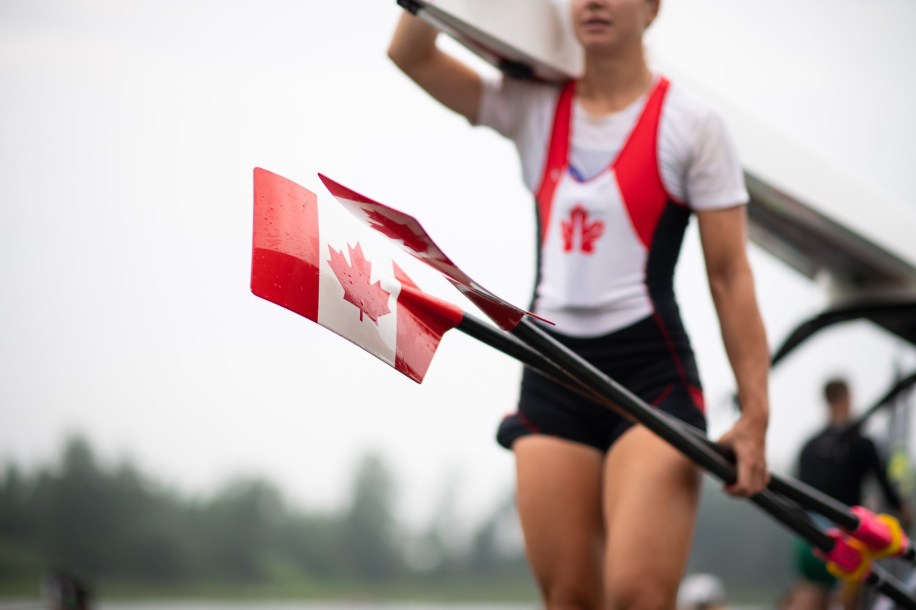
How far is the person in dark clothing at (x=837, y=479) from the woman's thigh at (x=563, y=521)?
10.4 feet

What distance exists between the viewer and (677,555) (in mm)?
1787

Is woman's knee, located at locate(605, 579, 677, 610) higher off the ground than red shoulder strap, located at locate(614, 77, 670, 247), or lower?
lower

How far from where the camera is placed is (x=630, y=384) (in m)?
2.00

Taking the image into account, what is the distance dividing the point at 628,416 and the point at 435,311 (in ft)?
1.39

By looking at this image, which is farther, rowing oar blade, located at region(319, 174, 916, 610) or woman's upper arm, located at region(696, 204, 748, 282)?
woman's upper arm, located at region(696, 204, 748, 282)

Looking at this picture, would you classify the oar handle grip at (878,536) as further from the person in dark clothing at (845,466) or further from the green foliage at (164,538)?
the green foliage at (164,538)

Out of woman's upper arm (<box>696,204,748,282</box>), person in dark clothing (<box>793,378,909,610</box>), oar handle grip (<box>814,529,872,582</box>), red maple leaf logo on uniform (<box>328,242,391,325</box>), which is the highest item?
woman's upper arm (<box>696,204,748,282</box>)

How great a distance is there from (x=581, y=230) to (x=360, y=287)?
1.92 feet

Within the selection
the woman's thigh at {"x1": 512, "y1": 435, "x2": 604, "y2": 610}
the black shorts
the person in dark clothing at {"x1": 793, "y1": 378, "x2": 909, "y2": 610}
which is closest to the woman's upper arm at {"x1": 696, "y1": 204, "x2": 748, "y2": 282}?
the black shorts

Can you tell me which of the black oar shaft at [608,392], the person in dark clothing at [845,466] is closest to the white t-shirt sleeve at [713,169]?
the black oar shaft at [608,392]

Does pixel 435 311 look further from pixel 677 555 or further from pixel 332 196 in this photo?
pixel 677 555

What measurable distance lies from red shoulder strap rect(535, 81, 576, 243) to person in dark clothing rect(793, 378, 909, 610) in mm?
3258

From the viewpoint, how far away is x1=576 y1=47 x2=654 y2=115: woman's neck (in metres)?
2.08

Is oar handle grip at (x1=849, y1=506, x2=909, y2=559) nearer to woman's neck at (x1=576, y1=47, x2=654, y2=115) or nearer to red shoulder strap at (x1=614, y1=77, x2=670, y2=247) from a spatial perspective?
red shoulder strap at (x1=614, y1=77, x2=670, y2=247)
